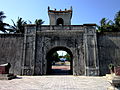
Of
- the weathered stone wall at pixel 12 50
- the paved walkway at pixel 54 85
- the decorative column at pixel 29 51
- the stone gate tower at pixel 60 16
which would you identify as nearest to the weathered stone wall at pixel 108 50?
the paved walkway at pixel 54 85

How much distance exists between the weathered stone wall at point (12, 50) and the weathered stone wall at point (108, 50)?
31.4 feet

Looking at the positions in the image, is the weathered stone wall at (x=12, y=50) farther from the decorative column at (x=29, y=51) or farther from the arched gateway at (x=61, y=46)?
the arched gateway at (x=61, y=46)

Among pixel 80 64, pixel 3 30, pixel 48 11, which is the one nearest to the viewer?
Answer: pixel 80 64

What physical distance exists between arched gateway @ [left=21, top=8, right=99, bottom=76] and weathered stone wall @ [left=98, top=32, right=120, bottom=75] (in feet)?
2.35

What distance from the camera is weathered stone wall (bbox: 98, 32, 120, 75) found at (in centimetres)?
1282

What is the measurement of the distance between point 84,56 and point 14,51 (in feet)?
27.5

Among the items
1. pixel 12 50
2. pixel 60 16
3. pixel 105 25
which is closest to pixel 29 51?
pixel 12 50

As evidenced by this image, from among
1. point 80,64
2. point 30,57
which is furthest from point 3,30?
point 80,64

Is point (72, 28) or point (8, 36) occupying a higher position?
point (72, 28)

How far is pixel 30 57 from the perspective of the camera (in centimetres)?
1280

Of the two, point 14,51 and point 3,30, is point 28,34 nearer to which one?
point 14,51

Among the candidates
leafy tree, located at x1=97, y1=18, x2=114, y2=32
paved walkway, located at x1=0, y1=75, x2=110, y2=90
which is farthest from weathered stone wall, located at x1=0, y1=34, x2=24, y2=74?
leafy tree, located at x1=97, y1=18, x2=114, y2=32

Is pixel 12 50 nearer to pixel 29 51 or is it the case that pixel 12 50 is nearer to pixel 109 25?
pixel 29 51

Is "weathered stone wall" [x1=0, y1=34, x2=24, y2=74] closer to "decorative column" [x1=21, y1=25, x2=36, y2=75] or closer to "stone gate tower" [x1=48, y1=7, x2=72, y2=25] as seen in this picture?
"decorative column" [x1=21, y1=25, x2=36, y2=75]
